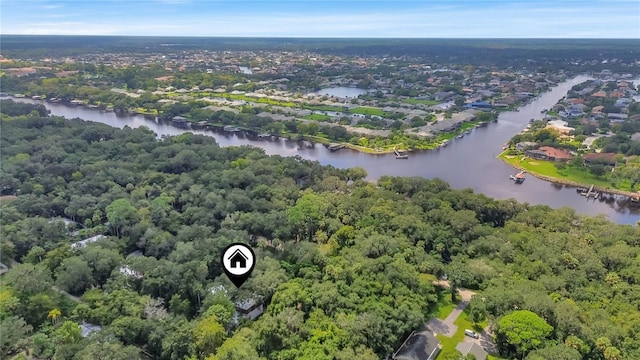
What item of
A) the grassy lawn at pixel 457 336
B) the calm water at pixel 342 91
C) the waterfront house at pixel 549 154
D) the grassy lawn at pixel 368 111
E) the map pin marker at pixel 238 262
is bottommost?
the grassy lawn at pixel 457 336

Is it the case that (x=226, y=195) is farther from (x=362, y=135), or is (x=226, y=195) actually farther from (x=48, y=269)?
(x=362, y=135)

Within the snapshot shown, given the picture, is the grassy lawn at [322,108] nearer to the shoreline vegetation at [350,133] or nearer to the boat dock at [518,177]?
the shoreline vegetation at [350,133]

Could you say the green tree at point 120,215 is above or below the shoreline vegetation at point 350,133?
above

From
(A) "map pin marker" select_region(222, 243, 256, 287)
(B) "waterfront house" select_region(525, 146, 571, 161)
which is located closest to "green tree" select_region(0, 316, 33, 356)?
(A) "map pin marker" select_region(222, 243, 256, 287)

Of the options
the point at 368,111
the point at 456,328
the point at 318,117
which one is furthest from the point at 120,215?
the point at 368,111

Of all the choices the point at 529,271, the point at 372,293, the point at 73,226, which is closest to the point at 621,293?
the point at 529,271

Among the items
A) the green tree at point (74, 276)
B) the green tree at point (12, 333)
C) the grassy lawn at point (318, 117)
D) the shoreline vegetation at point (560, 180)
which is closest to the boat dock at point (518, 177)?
the shoreline vegetation at point (560, 180)
